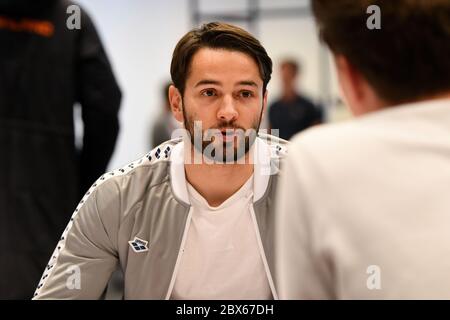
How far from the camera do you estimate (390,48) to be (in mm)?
707

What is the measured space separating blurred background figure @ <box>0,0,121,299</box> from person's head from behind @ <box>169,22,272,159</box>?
435 millimetres

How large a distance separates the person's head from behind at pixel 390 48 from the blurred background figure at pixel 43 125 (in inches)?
38.0

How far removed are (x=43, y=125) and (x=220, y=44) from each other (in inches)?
24.1

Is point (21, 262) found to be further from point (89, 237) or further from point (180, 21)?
point (180, 21)

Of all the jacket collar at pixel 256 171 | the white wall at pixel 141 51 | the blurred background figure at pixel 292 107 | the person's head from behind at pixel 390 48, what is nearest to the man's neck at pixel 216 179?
the jacket collar at pixel 256 171

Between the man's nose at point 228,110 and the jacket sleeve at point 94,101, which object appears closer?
the man's nose at point 228,110

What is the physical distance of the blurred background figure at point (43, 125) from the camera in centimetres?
164

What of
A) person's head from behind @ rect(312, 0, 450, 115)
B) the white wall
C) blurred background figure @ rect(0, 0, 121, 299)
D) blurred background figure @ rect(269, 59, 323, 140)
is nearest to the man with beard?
blurred background figure @ rect(0, 0, 121, 299)

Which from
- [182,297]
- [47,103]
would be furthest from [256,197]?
[47,103]

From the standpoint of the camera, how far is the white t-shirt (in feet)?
4.15

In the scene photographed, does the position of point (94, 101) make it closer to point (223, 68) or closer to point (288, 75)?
point (223, 68)

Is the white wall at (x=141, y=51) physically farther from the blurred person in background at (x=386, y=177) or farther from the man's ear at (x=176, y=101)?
the blurred person in background at (x=386, y=177)

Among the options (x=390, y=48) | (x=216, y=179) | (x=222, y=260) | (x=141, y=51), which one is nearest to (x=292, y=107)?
(x=141, y=51)
